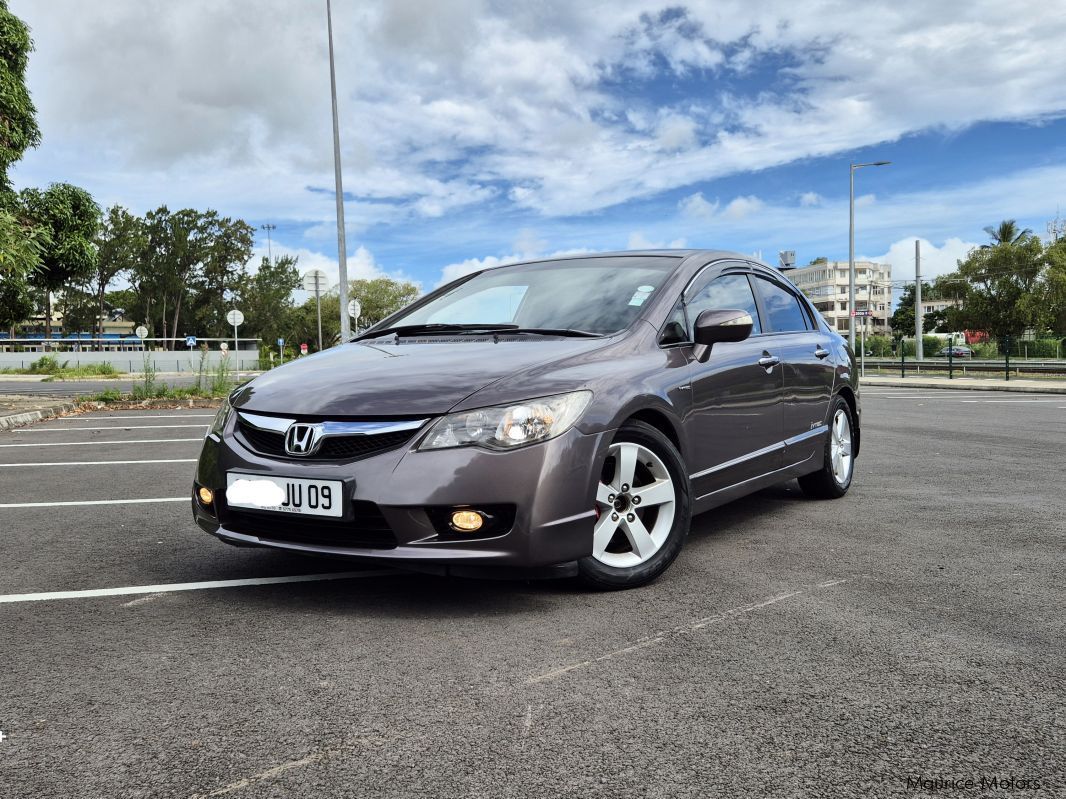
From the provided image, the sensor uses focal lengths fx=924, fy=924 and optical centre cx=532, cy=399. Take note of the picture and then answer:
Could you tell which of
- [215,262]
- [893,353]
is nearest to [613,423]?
[893,353]

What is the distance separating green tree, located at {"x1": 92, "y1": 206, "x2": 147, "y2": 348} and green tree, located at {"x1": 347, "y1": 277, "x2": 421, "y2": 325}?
19.0 meters

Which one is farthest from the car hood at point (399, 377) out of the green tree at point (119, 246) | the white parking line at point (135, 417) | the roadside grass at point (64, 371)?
the green tree at point (119, 246)

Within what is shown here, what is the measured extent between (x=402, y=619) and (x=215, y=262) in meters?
86.7

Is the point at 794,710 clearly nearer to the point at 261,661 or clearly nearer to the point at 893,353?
the point at 261,661

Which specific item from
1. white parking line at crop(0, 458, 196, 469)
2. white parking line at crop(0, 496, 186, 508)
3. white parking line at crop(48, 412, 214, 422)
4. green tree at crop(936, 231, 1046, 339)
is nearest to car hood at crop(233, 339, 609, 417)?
white parking line at crop(0, 496, 186, 508)

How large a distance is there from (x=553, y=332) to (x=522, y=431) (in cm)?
95

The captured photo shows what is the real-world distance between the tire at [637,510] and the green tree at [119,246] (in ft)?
269

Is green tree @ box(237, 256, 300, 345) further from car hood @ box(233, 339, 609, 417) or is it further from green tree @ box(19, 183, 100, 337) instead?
car hood @ box(233, 339, 609, 417)

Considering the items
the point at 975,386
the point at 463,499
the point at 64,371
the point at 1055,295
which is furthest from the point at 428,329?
the point at 1055,295

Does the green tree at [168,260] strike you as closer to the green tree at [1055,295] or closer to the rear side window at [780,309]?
the green tree at [1055,295]

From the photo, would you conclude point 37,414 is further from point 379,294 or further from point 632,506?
point 379,294

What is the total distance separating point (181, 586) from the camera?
13.1 feet

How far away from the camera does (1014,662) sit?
2.99 m

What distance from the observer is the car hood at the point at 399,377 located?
11.5 ft
